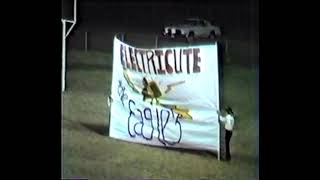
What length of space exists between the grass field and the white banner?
2.6 inches

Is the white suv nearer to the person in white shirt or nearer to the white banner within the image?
the white banner

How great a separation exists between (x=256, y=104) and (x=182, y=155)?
0.58 metres

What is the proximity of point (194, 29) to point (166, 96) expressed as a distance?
18.8 inches

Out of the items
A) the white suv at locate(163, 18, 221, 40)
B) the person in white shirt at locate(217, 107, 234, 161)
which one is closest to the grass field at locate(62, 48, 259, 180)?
the person in white shirt at locate(217, 107, 234, 161)

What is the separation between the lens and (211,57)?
455cm

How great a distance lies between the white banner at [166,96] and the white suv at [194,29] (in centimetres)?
8

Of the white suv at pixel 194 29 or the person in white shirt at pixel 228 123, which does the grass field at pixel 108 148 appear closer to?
the person in white shirt at pixel 228 123

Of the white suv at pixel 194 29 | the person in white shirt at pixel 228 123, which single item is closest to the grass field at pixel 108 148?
the person in white shirt at pixel 228 123

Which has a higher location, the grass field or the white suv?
the white suv

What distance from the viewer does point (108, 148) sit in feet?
15.7

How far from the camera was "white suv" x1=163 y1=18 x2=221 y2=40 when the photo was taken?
452cm
